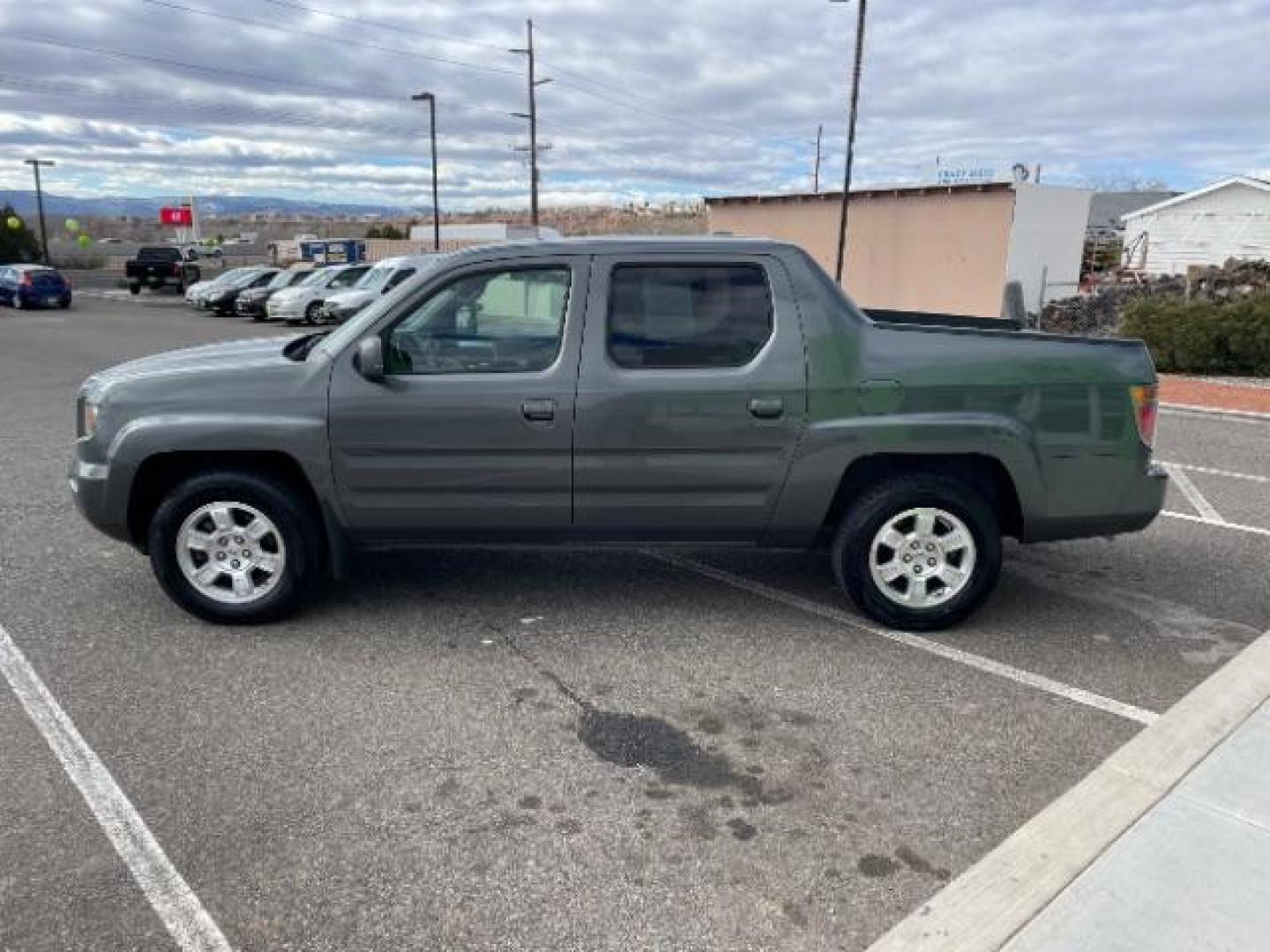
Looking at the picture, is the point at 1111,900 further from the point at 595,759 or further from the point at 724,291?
the point at 724,291

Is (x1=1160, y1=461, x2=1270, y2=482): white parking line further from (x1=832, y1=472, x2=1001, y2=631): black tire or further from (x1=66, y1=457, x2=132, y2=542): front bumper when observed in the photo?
(x1=66, y1=457, x2=132, y2=542): front bumper

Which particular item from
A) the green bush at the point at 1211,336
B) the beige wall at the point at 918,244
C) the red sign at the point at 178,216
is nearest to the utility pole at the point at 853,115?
the beige wall at the point at 918,244

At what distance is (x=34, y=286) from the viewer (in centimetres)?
3212

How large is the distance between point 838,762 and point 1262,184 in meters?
40.5

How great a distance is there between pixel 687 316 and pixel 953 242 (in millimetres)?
23093

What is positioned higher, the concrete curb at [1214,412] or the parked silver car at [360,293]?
the parked silver car at [360,293]

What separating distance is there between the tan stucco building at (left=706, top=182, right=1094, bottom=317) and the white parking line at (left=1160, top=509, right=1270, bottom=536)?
57.7ft

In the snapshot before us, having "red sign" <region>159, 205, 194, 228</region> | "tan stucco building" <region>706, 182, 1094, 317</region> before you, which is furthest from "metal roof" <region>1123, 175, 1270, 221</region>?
"red sign" <region>159, 205, 194, 228</region>

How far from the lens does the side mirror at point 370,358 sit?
4258 mm

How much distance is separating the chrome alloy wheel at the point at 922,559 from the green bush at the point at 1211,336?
1201cm

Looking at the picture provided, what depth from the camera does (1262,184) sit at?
3541 cm

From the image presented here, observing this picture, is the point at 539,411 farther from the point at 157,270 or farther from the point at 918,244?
the point at 157,270

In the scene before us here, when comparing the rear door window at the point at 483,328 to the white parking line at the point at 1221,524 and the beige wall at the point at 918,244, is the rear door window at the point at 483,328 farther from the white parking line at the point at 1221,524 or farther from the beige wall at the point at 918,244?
the beige wall at the point at 918,244

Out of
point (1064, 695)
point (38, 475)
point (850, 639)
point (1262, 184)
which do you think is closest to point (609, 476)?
point (850, 639)
